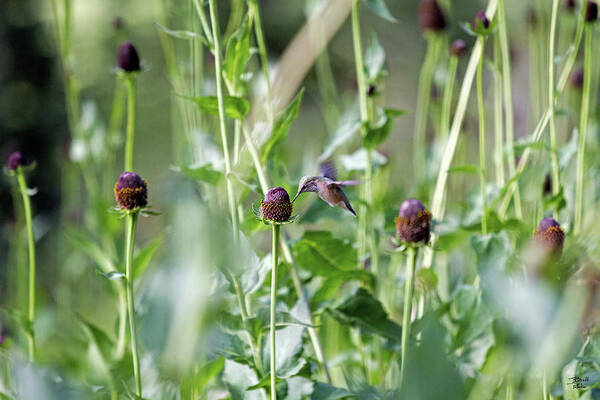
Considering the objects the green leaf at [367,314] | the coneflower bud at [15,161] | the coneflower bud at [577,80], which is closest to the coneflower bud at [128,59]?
the coneflower bud at [15,161]

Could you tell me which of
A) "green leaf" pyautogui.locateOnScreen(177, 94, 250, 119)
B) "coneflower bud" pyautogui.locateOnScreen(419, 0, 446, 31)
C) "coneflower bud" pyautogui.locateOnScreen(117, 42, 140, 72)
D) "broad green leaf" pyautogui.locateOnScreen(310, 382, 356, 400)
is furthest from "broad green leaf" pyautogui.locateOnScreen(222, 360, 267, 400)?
"coneflower bud" pyautogui.locateOnScreen(419, 0, 446, 31)

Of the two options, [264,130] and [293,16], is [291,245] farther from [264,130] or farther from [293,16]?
[293,16]

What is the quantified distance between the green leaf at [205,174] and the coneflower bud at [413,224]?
12 centimetres

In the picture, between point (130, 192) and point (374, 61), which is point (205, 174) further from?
point (374, 61)

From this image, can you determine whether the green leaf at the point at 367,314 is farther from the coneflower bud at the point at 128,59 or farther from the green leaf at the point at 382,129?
the coneflower bud at the point at 128,59

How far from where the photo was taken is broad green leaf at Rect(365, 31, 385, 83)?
1.47ft

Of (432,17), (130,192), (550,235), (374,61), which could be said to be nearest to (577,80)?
(432,17)

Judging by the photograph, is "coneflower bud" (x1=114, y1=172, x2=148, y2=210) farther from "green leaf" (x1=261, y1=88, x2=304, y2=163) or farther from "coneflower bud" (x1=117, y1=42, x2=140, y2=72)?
"coneflower bud" (x1=117, y1=42, x2=140, y2=72)

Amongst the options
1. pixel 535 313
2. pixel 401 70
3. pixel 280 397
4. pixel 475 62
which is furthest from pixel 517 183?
pixel 401 70

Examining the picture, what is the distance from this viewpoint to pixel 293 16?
2650mm

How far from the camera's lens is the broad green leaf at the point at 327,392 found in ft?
0.91

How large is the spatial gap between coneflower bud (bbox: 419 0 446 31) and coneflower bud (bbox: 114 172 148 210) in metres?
0.38

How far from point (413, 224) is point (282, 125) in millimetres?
94

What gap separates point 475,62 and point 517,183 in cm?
9
